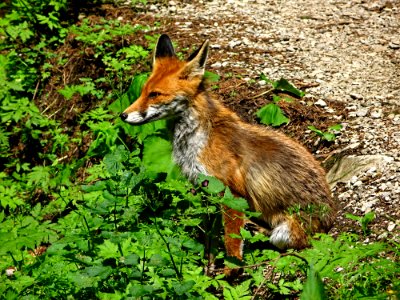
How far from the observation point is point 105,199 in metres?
5.46

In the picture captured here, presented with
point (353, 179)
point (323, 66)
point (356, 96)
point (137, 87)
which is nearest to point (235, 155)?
point (353, 179)

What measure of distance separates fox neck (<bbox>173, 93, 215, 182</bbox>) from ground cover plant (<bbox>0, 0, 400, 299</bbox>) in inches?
7.8

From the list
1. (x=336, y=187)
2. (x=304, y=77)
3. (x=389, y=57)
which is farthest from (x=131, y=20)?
(x=336, y=187)

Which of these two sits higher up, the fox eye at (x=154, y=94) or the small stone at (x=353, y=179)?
the fox eye at (x=154, y=94)

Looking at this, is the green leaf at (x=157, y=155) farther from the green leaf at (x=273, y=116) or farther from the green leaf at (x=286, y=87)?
the green leaf at (x=286, y=87)

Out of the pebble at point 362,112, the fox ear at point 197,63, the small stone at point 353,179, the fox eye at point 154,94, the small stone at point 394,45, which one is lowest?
the small stone at point 353,179

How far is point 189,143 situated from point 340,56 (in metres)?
3.57

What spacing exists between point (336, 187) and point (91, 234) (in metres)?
2.91

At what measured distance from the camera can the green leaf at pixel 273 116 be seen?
7.68 meters

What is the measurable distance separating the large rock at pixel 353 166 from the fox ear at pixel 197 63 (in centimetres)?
190

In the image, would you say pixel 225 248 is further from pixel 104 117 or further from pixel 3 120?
pixel 3 120

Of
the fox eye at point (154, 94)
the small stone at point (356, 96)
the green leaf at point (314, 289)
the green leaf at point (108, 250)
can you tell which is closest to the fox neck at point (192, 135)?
the fox eye at point (154, 94)

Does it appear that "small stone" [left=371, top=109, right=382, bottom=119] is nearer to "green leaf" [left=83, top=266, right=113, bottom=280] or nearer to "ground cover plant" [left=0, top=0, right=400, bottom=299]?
"ground cover plant" [left=0, top=0, right=400, bottom=299]

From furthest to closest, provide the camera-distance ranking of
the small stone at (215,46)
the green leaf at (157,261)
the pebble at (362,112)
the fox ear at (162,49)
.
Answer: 1. the small stone at (215,46)
2. the pebble at (362,112)
3. the fox ear at (162,49)
4. the green leaf at (157,261)
